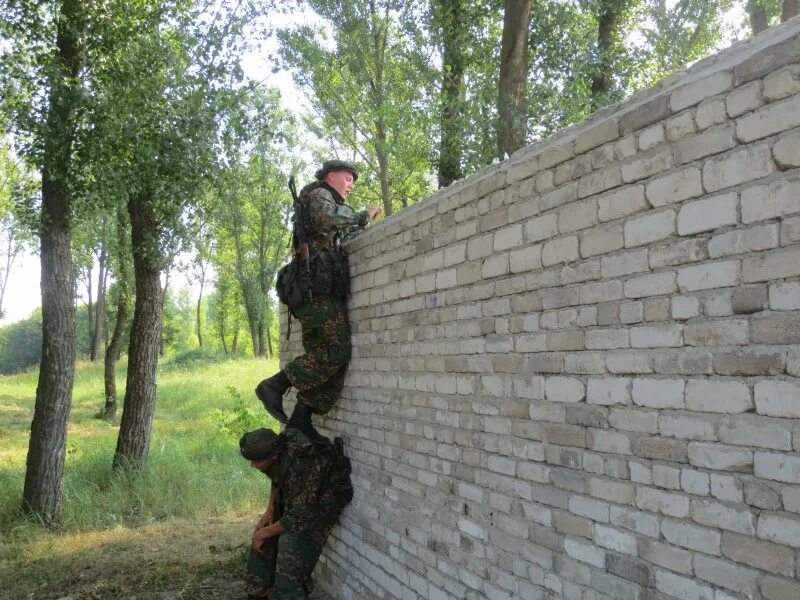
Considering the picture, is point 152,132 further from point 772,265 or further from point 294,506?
point 772,265

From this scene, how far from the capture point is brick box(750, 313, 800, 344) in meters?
1.73

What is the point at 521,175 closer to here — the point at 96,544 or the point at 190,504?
the point at 96,544

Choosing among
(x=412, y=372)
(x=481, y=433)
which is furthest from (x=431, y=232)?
(x=481, y=433)

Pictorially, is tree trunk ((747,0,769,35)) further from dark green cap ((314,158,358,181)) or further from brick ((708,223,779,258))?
brick ((708,223,779,258))

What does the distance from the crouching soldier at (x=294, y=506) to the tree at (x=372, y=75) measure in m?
6.63

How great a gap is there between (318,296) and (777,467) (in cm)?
329

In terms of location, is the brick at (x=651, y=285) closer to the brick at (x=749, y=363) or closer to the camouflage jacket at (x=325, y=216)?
the brick at (x=749, y=363)

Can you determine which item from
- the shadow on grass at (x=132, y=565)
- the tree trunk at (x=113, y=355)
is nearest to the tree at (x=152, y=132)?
the shadow on grass at (x=132, y=565)

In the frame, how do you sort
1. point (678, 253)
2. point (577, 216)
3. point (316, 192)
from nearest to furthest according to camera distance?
1. point (678, 253)
2. point (577, 216)
3. point (316, 192)

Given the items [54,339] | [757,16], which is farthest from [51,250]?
[757,16]

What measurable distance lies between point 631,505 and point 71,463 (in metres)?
9.39

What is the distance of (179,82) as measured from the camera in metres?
7.45

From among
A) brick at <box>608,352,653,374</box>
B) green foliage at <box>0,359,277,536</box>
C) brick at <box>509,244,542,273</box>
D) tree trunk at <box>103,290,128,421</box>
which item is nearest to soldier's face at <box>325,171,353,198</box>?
brick at <box>509,244,542,273</box>

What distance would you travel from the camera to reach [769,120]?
5.94 feet
